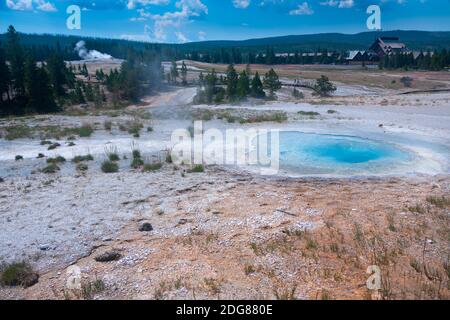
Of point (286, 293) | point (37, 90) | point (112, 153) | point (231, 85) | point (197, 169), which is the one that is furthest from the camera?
point (231, 85)

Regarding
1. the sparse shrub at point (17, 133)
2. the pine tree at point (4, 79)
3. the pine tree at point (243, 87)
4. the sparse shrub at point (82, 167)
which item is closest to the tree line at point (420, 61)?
the pine tree at point (243, 87)

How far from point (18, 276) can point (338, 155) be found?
12.8m

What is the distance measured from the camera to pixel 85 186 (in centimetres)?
1251

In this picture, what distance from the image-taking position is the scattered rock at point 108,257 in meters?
7.84

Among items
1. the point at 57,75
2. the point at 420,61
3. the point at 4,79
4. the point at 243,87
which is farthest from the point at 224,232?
the point at 420,61

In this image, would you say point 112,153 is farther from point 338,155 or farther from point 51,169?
point 338,155

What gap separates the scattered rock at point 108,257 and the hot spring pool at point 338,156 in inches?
298

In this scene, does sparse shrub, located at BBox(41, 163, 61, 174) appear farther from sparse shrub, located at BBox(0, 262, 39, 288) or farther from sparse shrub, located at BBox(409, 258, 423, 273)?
sparse shrub, located at BBox(409, 258, 423, 273)

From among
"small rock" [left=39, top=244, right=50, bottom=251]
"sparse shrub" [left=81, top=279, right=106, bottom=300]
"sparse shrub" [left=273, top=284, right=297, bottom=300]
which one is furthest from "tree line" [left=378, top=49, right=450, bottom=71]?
"sparse shrub" [left=81, top=279, right=106, bottom=300]

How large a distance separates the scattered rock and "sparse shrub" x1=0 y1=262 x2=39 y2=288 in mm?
1202

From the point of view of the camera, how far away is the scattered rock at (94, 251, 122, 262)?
784cm

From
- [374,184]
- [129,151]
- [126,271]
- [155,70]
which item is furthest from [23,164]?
[155,70]

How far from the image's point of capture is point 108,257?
7.86 m
